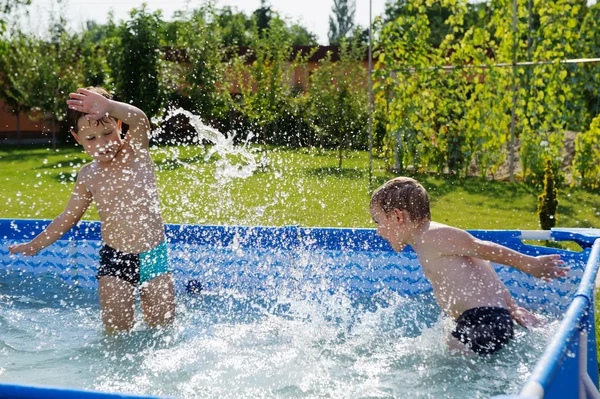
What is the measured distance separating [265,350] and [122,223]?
994 millimetres

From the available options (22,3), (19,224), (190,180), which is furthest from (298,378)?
(22,3)

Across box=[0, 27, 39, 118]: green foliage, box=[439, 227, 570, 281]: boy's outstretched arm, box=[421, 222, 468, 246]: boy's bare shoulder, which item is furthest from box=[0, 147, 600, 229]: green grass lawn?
box=[0, 27, 39, 118]: green foliage

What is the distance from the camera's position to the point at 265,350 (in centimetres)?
318

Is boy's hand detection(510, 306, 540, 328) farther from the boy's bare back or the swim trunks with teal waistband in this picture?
the swim trunks with teal waistband

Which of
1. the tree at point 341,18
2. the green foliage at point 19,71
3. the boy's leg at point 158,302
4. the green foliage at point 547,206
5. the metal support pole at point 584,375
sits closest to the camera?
the metal support pole at point 584,375

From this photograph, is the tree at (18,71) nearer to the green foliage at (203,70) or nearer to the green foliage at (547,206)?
the green foliage at (203,70)

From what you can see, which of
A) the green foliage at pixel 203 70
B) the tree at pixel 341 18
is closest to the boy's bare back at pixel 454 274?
the green foliage at pixel 203 70

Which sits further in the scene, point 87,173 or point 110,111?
point 87,173

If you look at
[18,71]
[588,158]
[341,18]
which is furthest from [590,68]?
[341,18]

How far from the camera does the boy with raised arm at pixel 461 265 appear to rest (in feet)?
9.39

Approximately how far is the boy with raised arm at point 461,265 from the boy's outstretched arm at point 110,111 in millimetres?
1238

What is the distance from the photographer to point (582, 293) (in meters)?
2.16

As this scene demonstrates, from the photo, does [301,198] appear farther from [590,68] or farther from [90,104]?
[90,104]

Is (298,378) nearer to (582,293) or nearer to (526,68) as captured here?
(582,293)
